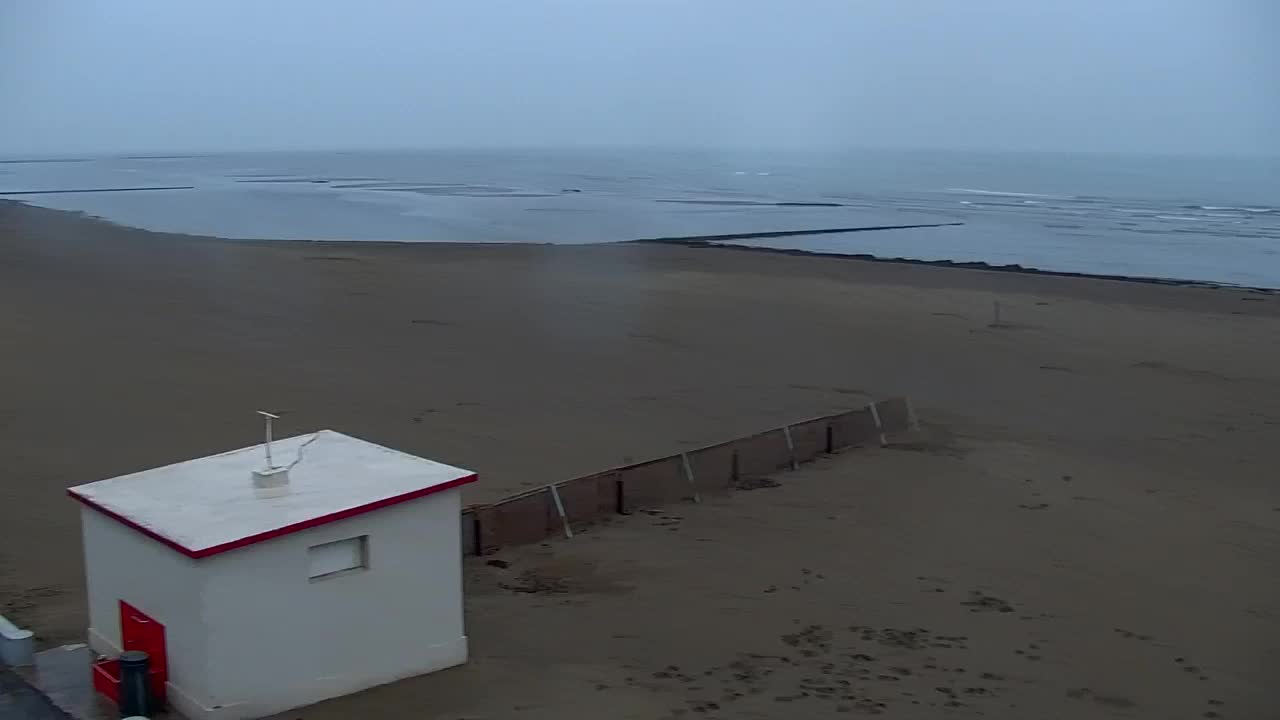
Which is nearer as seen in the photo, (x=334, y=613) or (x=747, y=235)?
(x=334, y=613)

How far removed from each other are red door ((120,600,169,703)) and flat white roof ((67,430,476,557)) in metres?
0.60

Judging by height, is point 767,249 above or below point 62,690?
above

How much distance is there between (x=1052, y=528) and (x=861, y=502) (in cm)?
190

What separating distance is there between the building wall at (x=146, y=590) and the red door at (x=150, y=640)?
0.15 ft

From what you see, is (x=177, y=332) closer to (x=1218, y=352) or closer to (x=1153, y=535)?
(x=1153, y=535)

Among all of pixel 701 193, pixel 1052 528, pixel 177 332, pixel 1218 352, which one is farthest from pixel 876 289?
pixel 701 193

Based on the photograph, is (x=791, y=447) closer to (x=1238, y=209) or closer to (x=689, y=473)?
(x=689, y=473)

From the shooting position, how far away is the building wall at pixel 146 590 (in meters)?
6.63

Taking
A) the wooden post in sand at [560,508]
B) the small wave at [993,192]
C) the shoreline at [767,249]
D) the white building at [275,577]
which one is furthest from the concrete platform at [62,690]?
the small wave at [993,192]

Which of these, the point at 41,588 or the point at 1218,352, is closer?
the point at 41,588

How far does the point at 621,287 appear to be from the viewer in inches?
1162

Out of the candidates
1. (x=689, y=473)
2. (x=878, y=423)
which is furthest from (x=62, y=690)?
(x=878, y=423)

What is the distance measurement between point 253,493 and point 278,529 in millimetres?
749

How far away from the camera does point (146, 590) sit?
700cm
